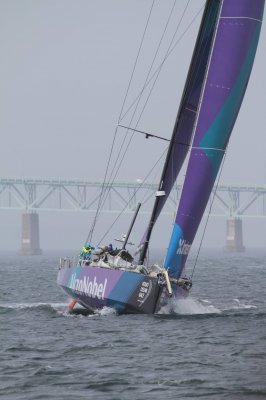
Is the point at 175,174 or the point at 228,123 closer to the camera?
the point at 228,123

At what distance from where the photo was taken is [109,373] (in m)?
15.1

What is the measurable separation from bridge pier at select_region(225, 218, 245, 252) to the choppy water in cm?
12330

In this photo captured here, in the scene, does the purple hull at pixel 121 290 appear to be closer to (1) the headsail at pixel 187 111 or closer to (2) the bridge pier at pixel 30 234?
(1) the headsail at pixel 187 111

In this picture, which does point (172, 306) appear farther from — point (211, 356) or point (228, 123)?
point (211, 356)

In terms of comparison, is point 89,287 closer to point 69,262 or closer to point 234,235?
point 69,262

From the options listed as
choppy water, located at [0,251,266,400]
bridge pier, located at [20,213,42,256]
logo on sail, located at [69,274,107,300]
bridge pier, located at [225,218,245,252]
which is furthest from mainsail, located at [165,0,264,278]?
bridge pier, located at [225,218,245,252]

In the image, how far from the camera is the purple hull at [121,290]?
21312 millimetres

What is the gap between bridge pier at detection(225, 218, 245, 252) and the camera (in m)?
149

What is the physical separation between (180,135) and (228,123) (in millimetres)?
1907

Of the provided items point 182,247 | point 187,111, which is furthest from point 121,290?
point 187,111

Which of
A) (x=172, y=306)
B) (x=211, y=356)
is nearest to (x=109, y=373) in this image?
(x=211, y=356)

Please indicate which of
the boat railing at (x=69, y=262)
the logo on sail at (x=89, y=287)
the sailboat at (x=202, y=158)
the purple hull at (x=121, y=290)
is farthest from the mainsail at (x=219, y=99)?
the boat railing at (x=69, y=262)

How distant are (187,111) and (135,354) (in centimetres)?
833

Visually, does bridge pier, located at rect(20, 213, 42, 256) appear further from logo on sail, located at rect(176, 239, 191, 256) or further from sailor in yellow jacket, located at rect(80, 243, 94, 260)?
logo on sail, located at rect(176, 239, 191, 256)
